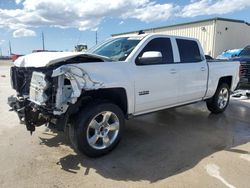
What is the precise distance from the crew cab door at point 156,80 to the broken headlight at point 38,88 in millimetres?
1526

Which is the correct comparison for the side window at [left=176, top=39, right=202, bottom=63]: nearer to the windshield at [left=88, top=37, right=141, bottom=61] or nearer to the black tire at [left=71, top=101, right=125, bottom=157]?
the windshield at [left=88, top=37, right=141, bottom=61]

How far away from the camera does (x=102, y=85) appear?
419 centimetres

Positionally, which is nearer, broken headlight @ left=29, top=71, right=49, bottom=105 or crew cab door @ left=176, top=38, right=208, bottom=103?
broken headlight @ left=29, top=71, right=49, bottom=105

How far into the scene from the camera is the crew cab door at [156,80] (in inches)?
189

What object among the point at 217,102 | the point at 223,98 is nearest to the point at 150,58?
the point at 217,102

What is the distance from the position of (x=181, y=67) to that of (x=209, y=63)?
4.21 feet

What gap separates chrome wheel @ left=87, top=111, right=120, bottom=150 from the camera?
432 cm

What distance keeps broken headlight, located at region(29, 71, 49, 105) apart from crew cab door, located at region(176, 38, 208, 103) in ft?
9.06

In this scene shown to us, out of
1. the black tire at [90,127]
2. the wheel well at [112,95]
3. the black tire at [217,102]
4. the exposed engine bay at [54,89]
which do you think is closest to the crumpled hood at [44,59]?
the exposed engine bay at [54,89]

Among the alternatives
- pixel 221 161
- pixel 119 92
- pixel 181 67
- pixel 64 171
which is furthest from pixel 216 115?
pixel 64 171

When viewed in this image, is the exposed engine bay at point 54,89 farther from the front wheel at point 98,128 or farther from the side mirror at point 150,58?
the side mirror at point 150,58

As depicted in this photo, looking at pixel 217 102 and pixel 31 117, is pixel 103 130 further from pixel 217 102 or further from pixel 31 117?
pixel 217 102

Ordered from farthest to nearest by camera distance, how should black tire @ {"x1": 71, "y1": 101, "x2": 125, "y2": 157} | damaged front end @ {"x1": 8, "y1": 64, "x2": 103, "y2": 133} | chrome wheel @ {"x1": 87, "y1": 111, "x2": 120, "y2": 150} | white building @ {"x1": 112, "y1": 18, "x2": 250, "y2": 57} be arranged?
white building @ {"x1": 112, "y1": 18, "x2": 250, "y2": 57}
chrome wheel @ {"x1": 87, "y1": 111, "x2": 120, "y2": 150}
black tire @ {"x1": 71, "y1": 101, "x2": 125, "y2": 157}
damaged front end @ {"x1": 8, "y1": 64, "x2": 103, "y2": 133}

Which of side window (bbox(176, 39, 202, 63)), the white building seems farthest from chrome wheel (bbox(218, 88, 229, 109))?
the white building
